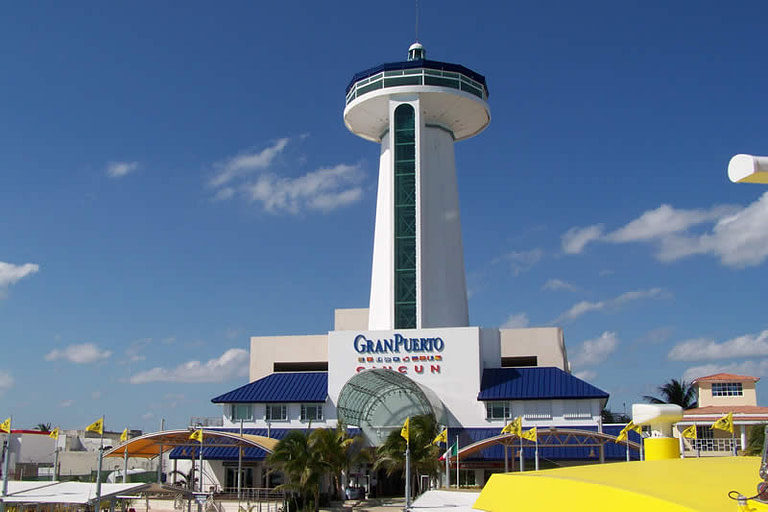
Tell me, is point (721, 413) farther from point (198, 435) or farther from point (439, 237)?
point (198, 435)

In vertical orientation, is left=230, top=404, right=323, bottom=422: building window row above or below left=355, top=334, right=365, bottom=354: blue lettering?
below

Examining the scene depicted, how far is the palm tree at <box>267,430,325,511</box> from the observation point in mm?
43844

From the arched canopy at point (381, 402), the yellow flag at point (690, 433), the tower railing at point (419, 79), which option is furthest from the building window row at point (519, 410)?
the tower railing at point (419, 79)

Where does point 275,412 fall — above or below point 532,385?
below

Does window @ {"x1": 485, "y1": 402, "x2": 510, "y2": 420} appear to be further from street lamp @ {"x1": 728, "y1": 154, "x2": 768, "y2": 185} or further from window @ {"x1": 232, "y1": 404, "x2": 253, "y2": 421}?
street lamp @ {"x1": 728, "y1": 154, "x2": 768, "y2": 185}

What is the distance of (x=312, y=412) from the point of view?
57.7m

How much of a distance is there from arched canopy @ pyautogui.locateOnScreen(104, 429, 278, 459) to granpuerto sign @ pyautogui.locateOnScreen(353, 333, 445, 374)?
31.1 ft

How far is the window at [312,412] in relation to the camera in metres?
57.6

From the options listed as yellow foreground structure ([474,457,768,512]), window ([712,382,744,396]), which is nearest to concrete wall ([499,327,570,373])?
window ([712,382,744,396])

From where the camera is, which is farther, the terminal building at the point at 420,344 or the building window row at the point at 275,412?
the building window row at the point at 275,412

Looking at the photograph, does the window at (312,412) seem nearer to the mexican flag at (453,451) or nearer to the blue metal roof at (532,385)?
the blue metal roof at (532,385)

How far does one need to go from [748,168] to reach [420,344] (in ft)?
165

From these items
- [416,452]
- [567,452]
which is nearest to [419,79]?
[416,452]

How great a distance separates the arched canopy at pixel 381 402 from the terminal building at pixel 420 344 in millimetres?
92
